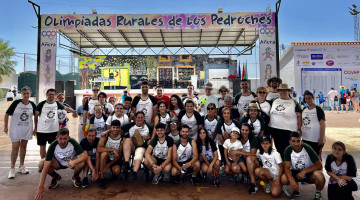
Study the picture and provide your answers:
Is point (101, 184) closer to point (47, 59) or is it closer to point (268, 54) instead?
point (47, 59)

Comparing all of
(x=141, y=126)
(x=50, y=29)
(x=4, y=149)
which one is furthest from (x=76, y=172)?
(x=50, y=29)

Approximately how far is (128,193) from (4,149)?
4.84 m

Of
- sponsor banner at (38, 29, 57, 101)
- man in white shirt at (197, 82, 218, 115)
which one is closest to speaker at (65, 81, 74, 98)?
sponsor banner at (38, 29, 57, 101)

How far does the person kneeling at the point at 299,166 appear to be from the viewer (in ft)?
10.4

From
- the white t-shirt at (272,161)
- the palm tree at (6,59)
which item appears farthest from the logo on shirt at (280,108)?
the palm tree at (6,59)

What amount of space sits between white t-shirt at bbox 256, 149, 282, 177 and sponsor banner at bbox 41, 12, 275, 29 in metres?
6.94

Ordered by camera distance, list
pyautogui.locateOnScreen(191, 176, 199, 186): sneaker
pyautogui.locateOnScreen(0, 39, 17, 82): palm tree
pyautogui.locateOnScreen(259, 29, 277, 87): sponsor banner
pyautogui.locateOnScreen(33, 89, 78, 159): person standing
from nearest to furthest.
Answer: pyautogui.locateOnScreen(191, 176, 199, 186): sneaker → pyautogui.locateOnScreen(33, 89, 78, 159): person standing → pyautogui.locateOnScreen(259, 29, 277, 87): sponsor banner → pyautogui.locateOnScreen(0, 39, 17, 82): palm tree

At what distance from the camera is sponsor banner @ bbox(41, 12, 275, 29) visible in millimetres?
9125

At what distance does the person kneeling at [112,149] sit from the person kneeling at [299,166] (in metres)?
2.72

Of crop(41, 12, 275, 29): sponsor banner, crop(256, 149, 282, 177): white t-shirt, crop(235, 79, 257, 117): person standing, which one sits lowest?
crop(256, 149, 282, 177): white t-shirt

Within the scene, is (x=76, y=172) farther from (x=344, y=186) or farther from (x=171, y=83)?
(x=171, y=83)

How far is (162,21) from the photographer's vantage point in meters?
9.49

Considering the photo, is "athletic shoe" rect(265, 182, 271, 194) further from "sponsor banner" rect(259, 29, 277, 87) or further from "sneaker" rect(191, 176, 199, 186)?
"sponsor banner" rect(259, 29, 277, 87)

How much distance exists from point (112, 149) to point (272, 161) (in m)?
2.66
